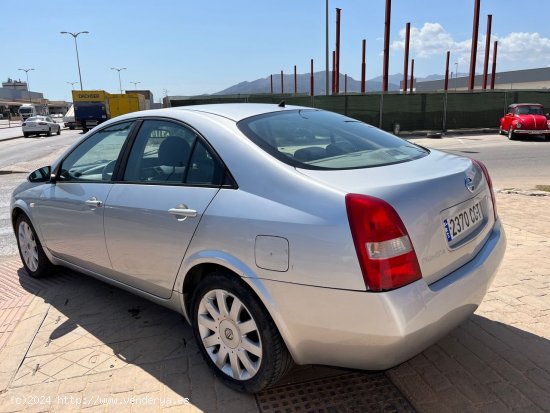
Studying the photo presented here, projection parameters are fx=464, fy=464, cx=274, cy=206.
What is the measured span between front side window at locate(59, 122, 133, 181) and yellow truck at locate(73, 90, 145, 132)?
34.3m

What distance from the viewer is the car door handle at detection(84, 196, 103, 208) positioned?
336 centimetres

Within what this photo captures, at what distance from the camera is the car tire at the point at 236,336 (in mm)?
2416

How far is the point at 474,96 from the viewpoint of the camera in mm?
24672

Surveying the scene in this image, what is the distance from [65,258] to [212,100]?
2035 centimetres

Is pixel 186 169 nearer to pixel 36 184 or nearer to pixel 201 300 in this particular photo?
pixel 201 300

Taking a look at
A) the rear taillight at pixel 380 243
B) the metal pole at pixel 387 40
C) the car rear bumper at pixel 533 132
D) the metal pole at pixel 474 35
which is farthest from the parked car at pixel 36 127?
the rear taillight at pixel 380 243

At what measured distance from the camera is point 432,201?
2266 mm

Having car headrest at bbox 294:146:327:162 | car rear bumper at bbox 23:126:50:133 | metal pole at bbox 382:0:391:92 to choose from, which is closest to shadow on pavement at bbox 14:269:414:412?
car headrest at bbox 294:146:327:162

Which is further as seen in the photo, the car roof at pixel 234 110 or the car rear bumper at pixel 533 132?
the car rear bumper at pixel 533 132

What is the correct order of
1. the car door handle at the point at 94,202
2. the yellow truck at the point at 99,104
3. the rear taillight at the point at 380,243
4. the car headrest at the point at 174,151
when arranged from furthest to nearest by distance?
the yellow truck at the point at 99,104 → the car door handle at the point at 94,202 → the car headrest at the point at 174,151 → the rear taillight at the point at 380,243

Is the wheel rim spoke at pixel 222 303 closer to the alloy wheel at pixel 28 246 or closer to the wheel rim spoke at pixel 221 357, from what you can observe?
the wheel rim spoke at pixel 221 357

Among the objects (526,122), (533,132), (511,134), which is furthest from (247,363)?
(511,134)

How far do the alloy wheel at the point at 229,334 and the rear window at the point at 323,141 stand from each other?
0.86 meters

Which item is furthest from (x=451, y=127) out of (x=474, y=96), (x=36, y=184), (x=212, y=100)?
(x=36, y=184)
